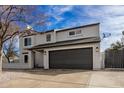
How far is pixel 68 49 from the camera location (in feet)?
56.5

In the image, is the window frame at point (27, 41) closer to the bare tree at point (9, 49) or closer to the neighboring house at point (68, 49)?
the neighboring house at point (68, 49)

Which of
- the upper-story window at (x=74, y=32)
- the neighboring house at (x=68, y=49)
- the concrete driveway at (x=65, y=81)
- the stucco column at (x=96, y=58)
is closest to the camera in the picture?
the concrete driveway at (x=65, y=81)

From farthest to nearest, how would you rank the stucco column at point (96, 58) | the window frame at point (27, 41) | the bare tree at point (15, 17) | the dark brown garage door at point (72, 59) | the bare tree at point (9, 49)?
the bare tree at point (9, 49) < the window frame at point (27, 41) < the dark brown garage door at point (72, 59) < the stucco column at point (96, 58) < the bare tree at point (15, 17)

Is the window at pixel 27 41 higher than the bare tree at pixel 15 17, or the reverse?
the bare tree at pixel 15 17

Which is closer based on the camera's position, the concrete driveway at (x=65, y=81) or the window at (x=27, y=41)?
the concrete driveway at (x=65, y=81)

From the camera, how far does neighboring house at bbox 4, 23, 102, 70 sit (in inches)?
624

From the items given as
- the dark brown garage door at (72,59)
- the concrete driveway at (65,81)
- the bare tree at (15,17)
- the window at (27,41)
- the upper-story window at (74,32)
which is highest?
the bare tree at (15,17)

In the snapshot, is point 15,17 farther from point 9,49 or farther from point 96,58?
point 9,49

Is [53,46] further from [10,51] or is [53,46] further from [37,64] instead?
[10,51]

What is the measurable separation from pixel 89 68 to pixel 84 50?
1.88 m

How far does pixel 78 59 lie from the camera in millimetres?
16609

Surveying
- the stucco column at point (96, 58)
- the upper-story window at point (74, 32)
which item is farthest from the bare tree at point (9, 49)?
the stucco column at point (96, 58)

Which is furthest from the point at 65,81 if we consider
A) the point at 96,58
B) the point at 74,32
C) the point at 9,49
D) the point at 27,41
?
the point at 9,49

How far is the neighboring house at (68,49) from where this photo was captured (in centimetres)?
1584
